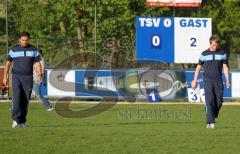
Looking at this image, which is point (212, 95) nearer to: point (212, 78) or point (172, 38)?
point (212, 78)

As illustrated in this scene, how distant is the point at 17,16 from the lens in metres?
54.7

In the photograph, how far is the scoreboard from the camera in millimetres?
33656

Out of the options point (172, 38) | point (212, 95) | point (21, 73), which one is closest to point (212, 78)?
point (212, 95)

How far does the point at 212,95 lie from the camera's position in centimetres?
1541

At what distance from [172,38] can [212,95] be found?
18.6 meters

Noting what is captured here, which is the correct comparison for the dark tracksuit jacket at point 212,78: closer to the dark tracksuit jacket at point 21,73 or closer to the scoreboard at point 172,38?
the dark tracksuit jacket at point 21,73

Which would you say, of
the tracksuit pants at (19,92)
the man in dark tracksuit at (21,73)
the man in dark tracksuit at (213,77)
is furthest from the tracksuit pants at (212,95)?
the tracksuit pants at (19,92)

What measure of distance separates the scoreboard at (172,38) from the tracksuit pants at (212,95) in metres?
18.1

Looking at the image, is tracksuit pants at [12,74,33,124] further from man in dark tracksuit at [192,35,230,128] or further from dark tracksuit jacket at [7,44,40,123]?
Answer: man in dark tracksuit at [192,35,230,128]

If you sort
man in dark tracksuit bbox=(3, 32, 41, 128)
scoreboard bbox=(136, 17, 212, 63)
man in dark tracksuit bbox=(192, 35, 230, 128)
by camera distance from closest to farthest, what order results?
man in dark tracksuit bbox=(3, 32, 41, 128), man in dark tracksuit bbox=(192, 35, 230, 128), scoreboard bbox=(136, 17, 212, 63)

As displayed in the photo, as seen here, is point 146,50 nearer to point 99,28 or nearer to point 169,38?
point 169,38

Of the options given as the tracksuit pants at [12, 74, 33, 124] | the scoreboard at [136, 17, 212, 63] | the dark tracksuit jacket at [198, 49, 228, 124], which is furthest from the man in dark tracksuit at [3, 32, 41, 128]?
the scoreboard at [136, 17, 212, 63]

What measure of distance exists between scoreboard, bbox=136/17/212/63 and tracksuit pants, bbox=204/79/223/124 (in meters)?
18.1

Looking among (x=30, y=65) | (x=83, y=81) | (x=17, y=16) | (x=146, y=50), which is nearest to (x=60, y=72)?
(x=83, y=81)
